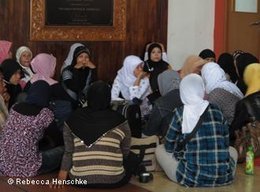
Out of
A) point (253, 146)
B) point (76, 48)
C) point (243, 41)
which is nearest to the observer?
point (253, 146)

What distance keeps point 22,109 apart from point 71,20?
115 inches

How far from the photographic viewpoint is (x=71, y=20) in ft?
23.7

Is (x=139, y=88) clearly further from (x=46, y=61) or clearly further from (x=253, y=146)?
(x=253, y=146)

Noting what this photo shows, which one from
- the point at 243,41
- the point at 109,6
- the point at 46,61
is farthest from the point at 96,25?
the point at 243,41

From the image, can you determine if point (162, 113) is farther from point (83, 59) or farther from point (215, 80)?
point (83, 59)

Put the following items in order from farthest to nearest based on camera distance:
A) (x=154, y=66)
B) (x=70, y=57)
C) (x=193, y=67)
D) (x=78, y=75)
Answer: (x=154, y=66) → (x=70, y=57) → (x=78, y=75) → (x=193, y=67)

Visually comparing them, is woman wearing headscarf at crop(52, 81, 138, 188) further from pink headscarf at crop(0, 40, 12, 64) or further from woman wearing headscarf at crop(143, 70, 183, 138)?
pink headscarf at crop(0, 40, 12, 64)

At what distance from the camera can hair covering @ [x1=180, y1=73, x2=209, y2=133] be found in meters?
4.34

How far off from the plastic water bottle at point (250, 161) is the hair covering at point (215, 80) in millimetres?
592

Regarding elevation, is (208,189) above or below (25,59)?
below

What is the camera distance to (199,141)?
4344 millimetres

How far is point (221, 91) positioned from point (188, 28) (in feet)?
9.90

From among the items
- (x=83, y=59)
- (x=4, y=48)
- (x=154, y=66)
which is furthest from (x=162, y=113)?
(x=4, y=48)

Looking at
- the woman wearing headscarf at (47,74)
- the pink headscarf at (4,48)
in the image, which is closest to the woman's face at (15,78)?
the woman wearing headscarf at (47,74)
